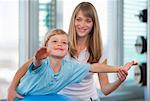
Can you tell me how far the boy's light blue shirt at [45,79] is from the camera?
886 mm

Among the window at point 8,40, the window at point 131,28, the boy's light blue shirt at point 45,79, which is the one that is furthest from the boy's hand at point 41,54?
the window at point 131,28

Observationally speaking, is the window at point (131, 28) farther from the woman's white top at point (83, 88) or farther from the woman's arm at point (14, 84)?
the woman's arm at point (14, 84)

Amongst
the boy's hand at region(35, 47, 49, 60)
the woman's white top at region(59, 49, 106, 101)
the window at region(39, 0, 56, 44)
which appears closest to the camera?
the boy's hand at region(35, 47, 49, 60)

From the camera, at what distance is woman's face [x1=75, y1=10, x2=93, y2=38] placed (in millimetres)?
1115

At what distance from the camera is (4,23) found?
5.03ft

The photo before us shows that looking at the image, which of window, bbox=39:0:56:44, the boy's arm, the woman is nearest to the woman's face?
the woman

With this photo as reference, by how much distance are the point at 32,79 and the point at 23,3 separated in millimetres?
777

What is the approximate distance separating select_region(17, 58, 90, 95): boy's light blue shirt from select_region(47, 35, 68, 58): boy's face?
40 mm

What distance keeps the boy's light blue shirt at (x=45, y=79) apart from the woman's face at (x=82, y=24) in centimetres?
22

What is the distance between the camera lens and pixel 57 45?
0.90 meters

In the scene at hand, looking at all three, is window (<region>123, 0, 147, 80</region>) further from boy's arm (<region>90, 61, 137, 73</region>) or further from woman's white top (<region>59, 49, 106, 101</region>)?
boy's arm (<region>90, 61, 137, 73</region>)

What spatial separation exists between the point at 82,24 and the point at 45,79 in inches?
12.5

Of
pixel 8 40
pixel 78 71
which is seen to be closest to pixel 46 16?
pixel 8 40

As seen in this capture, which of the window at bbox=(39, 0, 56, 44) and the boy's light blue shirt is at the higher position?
the window at bbox=(39, 0, 56, 44)
